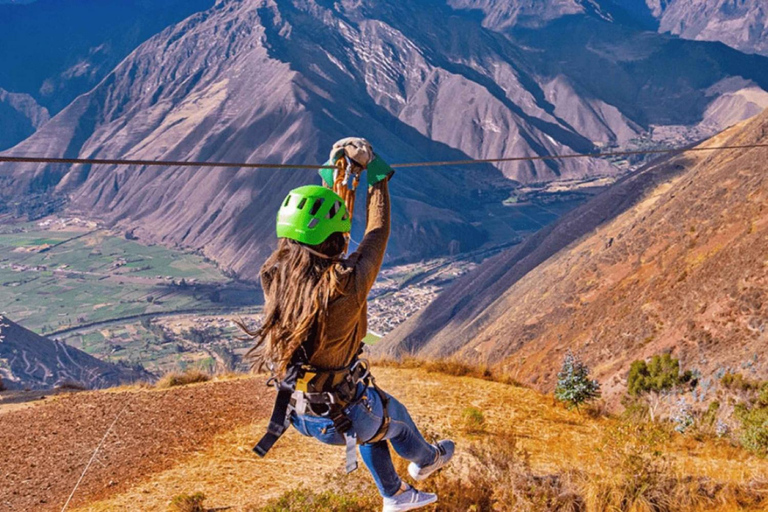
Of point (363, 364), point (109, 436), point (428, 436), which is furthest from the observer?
point (109, 436)

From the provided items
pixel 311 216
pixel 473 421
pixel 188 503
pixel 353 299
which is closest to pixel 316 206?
pixel 311 216

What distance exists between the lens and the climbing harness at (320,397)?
402 cm

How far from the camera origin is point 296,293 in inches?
→ 149

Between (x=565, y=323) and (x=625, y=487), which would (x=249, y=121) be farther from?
(x=625, y=487)

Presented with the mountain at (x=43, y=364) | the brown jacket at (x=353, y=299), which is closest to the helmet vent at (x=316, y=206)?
the brown jacket at (x=353, y=299)

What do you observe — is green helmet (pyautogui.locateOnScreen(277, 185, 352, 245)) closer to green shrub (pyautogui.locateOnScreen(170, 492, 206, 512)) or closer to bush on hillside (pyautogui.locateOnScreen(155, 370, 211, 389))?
green shrub (pyautogui.locateOnScreen(170, 492, 206, 512))

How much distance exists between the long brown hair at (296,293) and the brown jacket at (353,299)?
0.06 meters

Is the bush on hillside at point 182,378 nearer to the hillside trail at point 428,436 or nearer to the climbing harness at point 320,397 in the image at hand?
the hillside trail at point 428,436

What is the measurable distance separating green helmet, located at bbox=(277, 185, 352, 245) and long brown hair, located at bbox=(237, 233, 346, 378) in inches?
3.0

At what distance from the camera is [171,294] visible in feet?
373

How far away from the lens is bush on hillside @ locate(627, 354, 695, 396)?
16.6 meters

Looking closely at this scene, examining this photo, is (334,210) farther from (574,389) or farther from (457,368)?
(457,368)

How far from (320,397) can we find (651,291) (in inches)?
1069

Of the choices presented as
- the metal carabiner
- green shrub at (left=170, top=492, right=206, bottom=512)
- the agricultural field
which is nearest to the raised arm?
the metal carabiner
